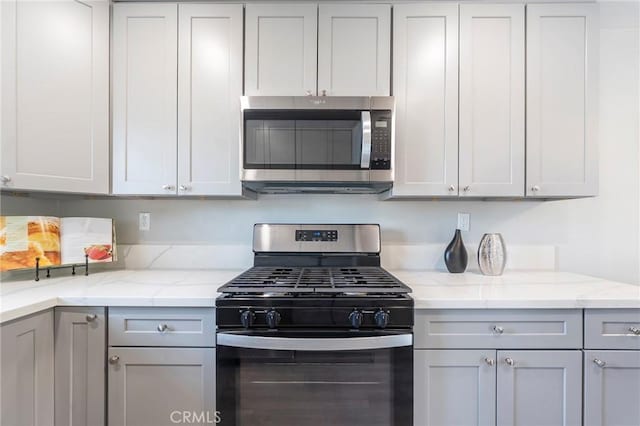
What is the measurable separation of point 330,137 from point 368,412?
1.22m

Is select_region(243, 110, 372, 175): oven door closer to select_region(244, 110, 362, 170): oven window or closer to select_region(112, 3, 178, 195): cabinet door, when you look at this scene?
select_region(244, 110, 362, 170): oven window

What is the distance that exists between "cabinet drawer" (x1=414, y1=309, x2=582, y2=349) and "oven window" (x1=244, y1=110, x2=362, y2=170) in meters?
0.80

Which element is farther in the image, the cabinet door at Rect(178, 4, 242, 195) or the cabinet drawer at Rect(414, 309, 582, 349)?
the cabinet door at Rect(178, 4, 242, 195)

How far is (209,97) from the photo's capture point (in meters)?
1.64

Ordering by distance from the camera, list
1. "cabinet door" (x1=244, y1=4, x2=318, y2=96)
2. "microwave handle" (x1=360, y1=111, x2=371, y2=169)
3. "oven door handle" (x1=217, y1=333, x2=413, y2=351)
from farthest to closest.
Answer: "cabinet door" (x1=244, y1=4, x2=318, y2=96) < "microwave handle" (x1=360, y1=111, x2=371, y2=169) < "oven door handle" (x1=217, y1=333, x2=413, y2=351)

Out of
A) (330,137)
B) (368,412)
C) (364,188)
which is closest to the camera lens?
(368,412)

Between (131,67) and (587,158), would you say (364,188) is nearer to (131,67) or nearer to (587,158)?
(587,158)

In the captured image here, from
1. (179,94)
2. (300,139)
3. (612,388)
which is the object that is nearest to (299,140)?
(300,139)

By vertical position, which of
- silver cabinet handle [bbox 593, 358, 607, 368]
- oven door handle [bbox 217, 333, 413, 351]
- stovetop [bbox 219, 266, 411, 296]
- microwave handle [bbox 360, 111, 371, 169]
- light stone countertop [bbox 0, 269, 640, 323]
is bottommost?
silver cabinet handle [bbox 593, 358, 607, 368]

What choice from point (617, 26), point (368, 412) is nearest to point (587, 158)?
point (617, 26)

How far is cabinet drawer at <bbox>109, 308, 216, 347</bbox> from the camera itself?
1278 mm

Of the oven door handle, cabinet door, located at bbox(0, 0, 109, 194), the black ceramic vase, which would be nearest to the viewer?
the oven door handle

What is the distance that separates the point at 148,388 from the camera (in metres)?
1.28

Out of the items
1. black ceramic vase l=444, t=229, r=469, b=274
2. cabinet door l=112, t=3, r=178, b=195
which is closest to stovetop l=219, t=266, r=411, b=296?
black ceramic vase l=444, t=229, r=469, b=274
